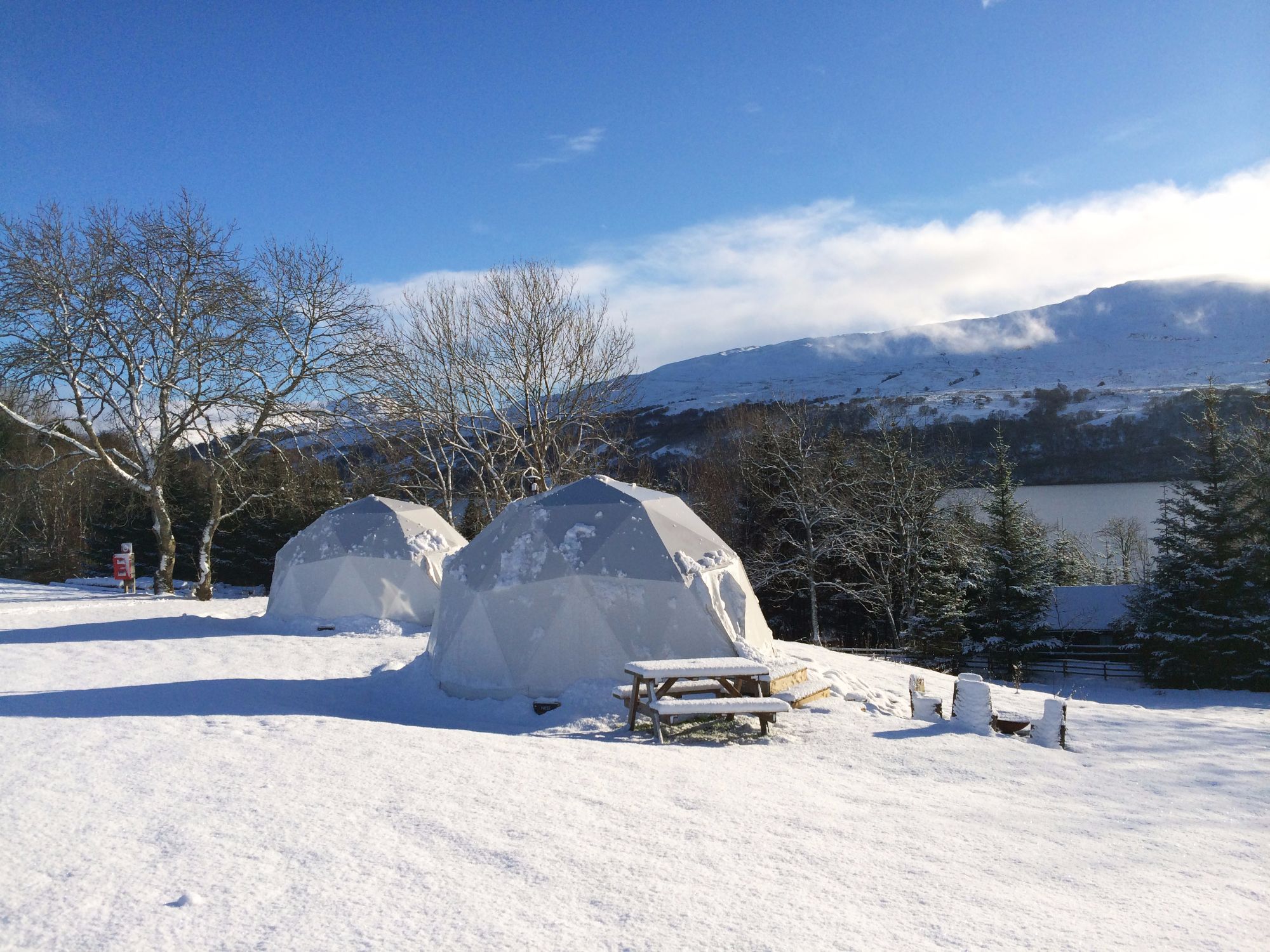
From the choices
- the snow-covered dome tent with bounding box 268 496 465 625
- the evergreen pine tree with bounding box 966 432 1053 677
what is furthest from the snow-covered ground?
the evergreen pine tree with bounding box 966 432 1053 677

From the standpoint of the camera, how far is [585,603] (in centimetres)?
937

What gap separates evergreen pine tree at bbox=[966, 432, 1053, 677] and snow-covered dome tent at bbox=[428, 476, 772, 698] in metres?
14.4

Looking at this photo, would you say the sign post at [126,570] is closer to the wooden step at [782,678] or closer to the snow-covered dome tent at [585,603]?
the snow-covered dome tent at [585,603]

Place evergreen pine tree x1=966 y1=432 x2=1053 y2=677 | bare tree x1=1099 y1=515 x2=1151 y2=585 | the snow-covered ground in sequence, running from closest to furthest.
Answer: the snow-covered ground → evergreen pine tree x1=966 y1=432 x2=1053 y2=677 → bare tree x1=1099 y1=515 x2=1151 y2=585

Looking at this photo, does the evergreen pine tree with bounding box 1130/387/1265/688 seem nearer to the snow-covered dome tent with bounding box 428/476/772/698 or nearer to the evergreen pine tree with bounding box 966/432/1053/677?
the evergreen pine tree with bounding box 966/432/1053/677

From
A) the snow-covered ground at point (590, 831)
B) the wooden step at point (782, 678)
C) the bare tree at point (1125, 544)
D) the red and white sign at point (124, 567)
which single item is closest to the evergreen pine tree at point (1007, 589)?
the snow-covered ground at point (590, 831)

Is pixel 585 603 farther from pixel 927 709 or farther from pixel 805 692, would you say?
pixel 927 709

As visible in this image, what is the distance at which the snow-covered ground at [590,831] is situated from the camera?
10.7 ft

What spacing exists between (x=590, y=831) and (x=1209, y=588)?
20482mm

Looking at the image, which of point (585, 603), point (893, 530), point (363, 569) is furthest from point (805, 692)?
point (893, 530)

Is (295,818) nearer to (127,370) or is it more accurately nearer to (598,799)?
(598,799)

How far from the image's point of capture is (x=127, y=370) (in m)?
18.3

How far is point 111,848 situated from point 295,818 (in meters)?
0.83

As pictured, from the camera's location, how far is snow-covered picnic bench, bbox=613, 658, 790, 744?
7.55 meters
